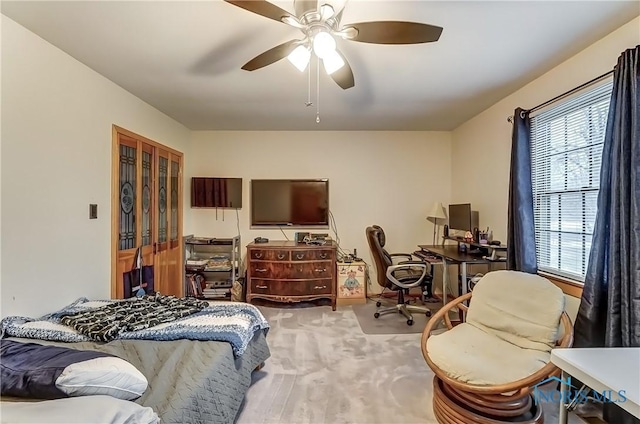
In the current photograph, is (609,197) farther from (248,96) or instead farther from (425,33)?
(248,96)

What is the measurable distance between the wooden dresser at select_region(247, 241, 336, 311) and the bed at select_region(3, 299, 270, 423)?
6.31 ft

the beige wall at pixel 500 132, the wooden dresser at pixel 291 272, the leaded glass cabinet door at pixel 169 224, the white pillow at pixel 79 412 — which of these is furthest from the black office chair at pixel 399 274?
the white pillow at pixel 79 412

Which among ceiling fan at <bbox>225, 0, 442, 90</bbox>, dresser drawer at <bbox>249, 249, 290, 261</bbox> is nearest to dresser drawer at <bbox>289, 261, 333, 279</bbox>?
dresser drawer at <bbox>249, 249, 290, 261</bbox>

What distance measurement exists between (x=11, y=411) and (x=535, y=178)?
3.61 m

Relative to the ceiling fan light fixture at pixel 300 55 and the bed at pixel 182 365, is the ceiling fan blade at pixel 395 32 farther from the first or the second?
the bed at pixel 182 365

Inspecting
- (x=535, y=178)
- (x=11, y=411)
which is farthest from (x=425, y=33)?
(x=11, y=411)

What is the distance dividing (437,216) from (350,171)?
141 cm

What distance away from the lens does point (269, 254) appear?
4.16m

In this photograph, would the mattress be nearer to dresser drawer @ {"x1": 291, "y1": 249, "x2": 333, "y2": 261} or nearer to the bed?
the bed

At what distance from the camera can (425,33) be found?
64.8 inches

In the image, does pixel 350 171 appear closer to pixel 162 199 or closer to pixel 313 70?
pixel 313 70

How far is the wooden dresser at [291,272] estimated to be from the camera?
13.5 ft

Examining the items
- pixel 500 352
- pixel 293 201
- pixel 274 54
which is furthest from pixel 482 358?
pixel 293 201

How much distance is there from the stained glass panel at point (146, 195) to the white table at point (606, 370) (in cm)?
364
